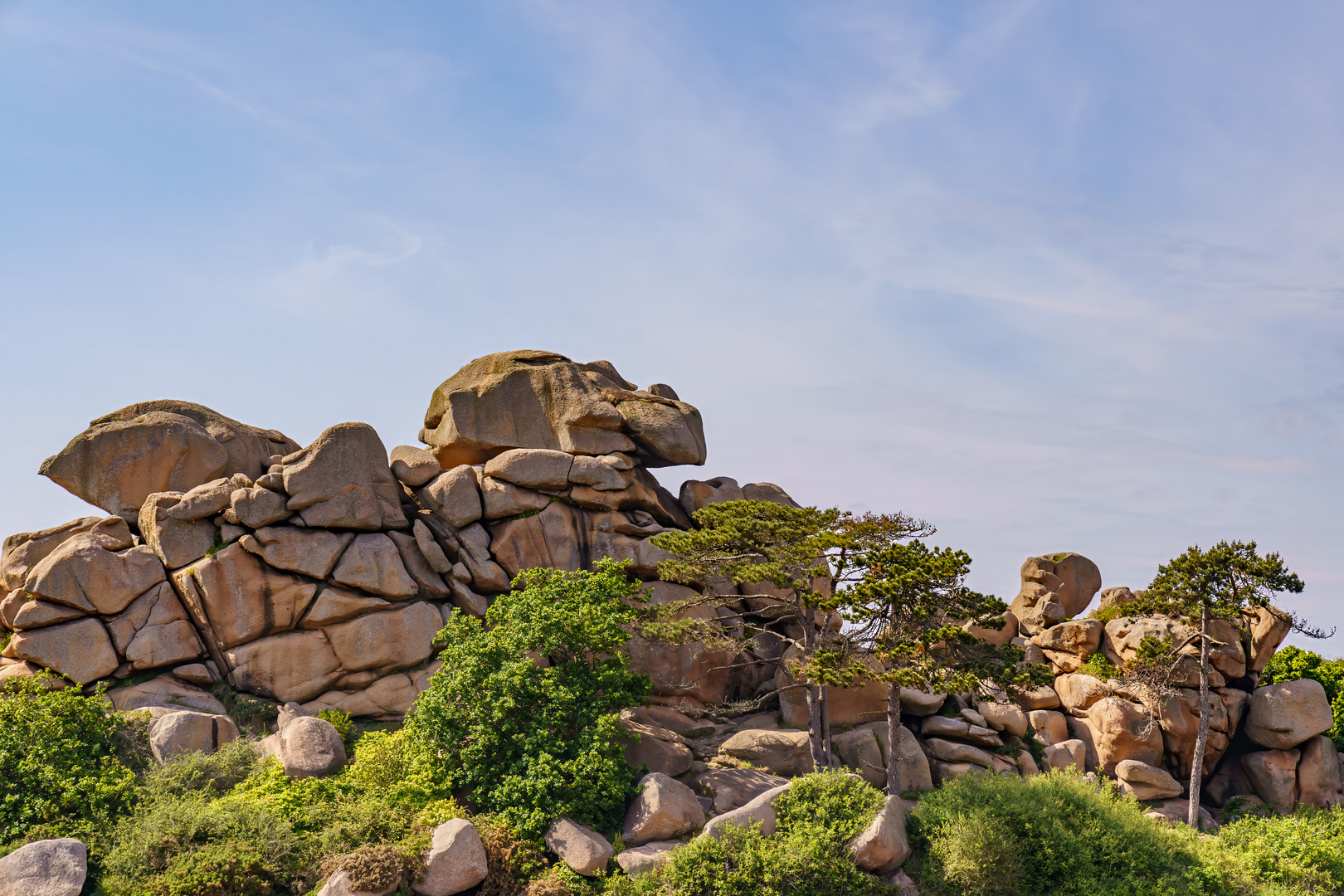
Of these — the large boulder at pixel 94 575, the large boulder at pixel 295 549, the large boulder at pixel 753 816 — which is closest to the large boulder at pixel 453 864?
the large boulder at pixel 753 816

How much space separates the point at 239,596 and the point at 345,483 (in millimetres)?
5369

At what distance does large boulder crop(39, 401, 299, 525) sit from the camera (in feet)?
120

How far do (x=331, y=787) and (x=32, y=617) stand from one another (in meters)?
13.6

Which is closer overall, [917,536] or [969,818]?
[969,818]

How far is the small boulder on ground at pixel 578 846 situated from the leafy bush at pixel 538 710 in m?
0.33

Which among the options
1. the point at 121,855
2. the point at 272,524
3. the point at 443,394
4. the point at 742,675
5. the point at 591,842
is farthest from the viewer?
the point at 443,394

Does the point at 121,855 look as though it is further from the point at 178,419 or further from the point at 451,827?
the point at 178,419

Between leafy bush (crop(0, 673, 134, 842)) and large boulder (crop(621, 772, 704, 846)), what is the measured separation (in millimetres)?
13620

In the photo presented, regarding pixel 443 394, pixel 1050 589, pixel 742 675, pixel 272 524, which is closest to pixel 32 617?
pixel 272 524

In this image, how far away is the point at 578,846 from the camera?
24.7 m

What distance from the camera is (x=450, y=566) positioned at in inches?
1415

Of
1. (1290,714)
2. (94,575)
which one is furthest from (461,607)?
(1290,714)

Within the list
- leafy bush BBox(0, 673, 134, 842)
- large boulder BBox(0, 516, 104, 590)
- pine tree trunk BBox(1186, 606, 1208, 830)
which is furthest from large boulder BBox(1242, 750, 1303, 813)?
large boulder BBox(0, 516, 104, 590)

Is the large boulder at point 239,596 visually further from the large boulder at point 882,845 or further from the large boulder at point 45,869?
the large boulder at point 882,845
